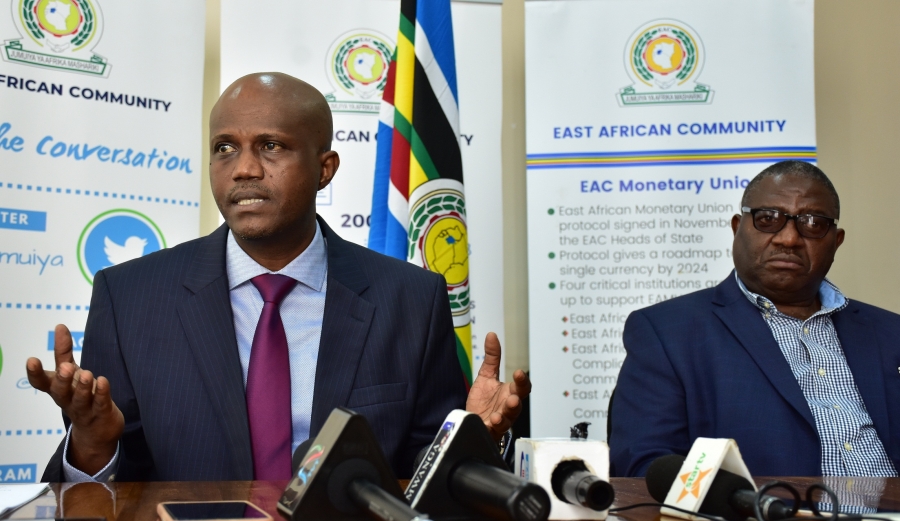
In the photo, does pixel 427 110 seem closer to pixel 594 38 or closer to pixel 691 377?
pixel 594 38

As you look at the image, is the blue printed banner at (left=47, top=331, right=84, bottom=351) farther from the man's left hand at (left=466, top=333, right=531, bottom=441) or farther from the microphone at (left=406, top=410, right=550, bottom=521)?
the microphone at (left=406, top=410, right=550, bottom=521)

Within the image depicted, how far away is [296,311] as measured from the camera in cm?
215

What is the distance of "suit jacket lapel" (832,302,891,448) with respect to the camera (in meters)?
2.56

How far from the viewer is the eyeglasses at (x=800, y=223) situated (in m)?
2.78

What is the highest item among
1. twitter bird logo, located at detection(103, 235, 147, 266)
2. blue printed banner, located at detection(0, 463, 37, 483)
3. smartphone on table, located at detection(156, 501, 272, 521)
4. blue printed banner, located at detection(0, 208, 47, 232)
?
blue printed banner, located at detection(0, 208, 47, 232)

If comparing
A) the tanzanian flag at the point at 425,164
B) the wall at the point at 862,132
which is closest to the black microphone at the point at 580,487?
the tanzanian flag at the point at 425,164

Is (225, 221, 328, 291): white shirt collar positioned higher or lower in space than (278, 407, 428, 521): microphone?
higher

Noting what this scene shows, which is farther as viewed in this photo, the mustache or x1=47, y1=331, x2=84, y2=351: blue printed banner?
x1=47, y1=331, x2=84, y2=351: blue printed banner

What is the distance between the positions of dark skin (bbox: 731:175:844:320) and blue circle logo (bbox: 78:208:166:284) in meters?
2.51

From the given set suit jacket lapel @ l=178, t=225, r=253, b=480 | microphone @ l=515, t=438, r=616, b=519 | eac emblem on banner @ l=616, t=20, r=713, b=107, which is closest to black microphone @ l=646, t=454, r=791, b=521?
microphone @ l=515, t=438, r=616, b=519

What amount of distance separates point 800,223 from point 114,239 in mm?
2805

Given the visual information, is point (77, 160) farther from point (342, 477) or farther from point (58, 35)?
point (342, 477)

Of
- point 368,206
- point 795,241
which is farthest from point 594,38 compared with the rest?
point 795,241

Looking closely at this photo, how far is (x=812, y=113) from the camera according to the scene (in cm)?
401
